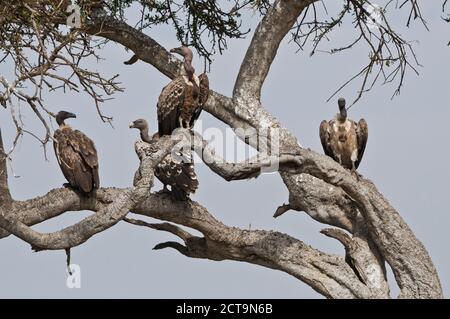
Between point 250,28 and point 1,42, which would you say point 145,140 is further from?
point 250,28

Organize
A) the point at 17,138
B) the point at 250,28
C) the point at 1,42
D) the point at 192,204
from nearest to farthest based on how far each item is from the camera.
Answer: the point at 17,138, the point at 1,42, the point at 192,204, the point at 250,28

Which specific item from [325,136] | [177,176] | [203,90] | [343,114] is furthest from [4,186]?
[343,114]

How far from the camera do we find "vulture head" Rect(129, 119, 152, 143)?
12.0 m

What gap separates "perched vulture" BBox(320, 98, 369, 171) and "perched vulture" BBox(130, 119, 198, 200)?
211 centimetres

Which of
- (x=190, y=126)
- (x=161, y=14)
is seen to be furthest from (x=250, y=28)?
(x=190, y=126)

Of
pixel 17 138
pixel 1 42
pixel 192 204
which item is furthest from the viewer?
pixel 192 204

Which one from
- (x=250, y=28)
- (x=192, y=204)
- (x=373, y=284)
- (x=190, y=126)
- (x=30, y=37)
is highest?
(x=250, y=28)

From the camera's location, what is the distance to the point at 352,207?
12.5 meters

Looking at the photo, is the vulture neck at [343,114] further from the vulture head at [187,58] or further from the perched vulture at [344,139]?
the vulture head at [187,58]

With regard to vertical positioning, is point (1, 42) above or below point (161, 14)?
below

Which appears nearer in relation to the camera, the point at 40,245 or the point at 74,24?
the point at 40,245

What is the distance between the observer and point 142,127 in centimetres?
1199

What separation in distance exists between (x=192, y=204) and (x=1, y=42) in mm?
2628

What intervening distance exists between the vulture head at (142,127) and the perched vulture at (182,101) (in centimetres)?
17
